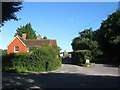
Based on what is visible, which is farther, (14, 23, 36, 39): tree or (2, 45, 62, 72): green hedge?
(14, 23, 36, 39): tree

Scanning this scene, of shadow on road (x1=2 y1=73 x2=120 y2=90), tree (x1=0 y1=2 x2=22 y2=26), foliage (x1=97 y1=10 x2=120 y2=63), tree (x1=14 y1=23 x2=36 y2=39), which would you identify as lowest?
shadow on road (x1=2 y1=73 x2=120 y2=90)

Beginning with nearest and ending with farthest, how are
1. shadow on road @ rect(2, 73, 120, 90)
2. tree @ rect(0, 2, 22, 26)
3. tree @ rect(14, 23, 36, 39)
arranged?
tree @ rect(0, 2, 22, 26), shadow on road @ rect(2, 73, 120, 90), tree @ rect(14, 23, 36, 39)

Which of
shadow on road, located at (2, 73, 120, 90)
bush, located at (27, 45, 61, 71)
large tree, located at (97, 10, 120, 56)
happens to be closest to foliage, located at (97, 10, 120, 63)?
large tree, located at (97, 10, 120, 56)

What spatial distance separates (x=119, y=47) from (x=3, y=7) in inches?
239

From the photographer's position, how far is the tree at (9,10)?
13875mm

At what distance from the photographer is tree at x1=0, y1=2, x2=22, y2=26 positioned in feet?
45.5

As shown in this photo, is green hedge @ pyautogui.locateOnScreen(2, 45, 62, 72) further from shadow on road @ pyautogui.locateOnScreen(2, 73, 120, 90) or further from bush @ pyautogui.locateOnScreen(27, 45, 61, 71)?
shadow on road @ pyautogui.locateOnScreen(2, 73, 120, 90)

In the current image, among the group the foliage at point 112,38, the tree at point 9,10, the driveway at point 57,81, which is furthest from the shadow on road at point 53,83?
the foliage at point 112,38

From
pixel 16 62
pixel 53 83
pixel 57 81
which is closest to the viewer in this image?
pixel 53 83

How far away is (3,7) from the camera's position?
13.7m

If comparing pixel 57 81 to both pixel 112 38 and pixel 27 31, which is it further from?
pixel 27 31

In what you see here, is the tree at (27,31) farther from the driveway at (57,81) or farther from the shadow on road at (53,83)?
the shadow on road at (53,83)

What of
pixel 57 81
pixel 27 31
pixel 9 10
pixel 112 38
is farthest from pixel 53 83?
pixel 27 31

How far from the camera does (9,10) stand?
14.2 metres
